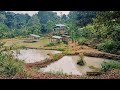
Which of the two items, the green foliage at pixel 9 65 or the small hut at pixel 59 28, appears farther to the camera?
the small hut at pixel 59 28

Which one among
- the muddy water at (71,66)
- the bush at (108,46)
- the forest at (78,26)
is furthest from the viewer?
the bush at (108,46)

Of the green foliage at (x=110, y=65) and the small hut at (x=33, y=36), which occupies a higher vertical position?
the small hut at (x=33, y=36)

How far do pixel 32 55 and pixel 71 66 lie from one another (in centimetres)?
82

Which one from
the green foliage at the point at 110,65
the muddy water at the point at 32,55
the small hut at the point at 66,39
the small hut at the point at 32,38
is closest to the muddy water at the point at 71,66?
the green foliage at the point at 110,65

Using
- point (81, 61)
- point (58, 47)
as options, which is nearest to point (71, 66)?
point (81, 61)

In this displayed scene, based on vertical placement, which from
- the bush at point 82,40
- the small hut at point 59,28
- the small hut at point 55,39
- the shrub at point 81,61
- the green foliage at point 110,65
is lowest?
the green foliage at point 110,65

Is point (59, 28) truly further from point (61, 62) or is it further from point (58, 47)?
point (61, 62)

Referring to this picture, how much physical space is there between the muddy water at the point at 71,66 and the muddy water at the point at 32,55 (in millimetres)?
227

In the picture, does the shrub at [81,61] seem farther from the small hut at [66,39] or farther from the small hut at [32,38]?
the small hut at [32,38]

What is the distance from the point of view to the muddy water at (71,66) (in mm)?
4941

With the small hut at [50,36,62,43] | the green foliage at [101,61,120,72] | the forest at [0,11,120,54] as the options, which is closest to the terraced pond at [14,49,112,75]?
the green foliage at [101,61,120,72]

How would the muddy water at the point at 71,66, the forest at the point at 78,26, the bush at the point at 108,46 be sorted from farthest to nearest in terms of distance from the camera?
the bush at the point at 108,46
the muddy water at the point at 71,66
the forest at the point at 78,26

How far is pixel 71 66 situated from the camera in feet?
16.5
